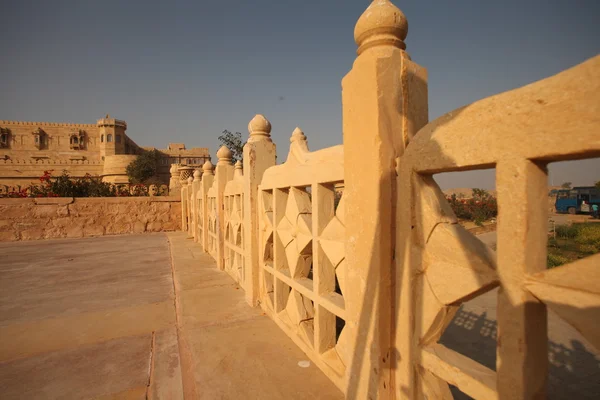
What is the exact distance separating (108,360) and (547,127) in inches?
117

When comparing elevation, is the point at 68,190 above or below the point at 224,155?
below

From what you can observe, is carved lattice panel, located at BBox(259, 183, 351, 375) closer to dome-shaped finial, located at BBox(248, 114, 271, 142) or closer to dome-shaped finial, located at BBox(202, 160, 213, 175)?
dome-shaped finial, located at BBox(248, 114, 271, 142)

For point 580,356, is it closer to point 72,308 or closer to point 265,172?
point 265,172

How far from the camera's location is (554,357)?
11.9ft

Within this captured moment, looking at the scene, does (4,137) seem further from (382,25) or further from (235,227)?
(382,25)

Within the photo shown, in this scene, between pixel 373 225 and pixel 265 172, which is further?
pixel 265 172

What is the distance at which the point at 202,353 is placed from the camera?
7.59 feet

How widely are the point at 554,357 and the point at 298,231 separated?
12.2 feet

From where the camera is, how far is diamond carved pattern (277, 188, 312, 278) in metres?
2.28

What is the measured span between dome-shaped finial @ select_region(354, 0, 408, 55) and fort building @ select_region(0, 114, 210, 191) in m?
39.6

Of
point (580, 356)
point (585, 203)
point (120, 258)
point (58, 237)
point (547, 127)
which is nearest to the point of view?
point (547, 127)

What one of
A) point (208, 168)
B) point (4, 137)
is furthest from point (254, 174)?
point (4, 137)

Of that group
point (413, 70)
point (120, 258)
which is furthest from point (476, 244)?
point (120, 258)

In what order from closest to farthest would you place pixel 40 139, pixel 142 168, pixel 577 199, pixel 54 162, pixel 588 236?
pixel 588 236
pixel 577 199
pixel 54 162
pixel 142 168
pixel 40 139
